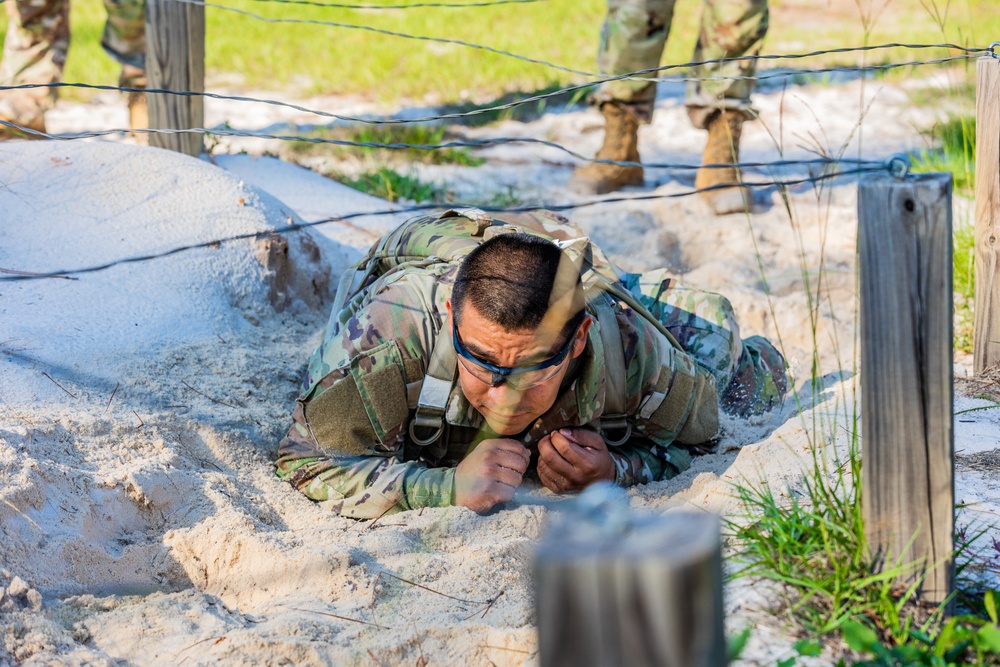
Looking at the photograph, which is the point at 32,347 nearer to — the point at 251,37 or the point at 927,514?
the point at 927,514

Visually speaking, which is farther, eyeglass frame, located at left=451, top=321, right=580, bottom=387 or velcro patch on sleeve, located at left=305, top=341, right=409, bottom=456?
velcro patch on sleeve, located at left=305, top=341, right=409, bottom=456

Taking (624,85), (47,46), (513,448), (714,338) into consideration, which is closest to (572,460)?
(513,448)

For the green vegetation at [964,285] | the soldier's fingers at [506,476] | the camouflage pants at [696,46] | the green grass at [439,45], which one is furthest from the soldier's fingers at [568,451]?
the green grass at [439,45]

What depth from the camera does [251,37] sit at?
8.79 metres

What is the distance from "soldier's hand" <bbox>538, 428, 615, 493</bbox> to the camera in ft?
8.44

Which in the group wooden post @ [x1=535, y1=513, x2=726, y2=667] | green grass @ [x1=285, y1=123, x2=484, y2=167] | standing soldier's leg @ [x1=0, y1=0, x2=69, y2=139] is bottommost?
wooden post @ [x1=535, y1=513, x2=726, y2=667]

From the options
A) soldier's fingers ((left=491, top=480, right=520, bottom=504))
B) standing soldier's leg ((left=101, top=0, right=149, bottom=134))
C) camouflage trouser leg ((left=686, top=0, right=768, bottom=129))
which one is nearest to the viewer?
soldier's fingers ((left=491, top=480, right=520, bottom=504))

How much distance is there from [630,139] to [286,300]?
2482 mm

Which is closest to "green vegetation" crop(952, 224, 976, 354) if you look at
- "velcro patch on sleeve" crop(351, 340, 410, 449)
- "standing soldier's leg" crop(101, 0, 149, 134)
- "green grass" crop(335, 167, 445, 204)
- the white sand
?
the white sand

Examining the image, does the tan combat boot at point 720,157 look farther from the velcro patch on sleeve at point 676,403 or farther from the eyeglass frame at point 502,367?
the eyeglass frame at point 502,367

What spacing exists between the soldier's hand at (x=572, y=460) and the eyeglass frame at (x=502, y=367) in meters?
0.29

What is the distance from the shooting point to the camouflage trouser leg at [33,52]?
5.23m

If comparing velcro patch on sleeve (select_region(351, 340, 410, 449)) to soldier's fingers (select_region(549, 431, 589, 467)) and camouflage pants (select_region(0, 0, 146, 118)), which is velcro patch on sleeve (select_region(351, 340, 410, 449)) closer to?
soldier's fingers (select_region(549, 431, 589, 467))

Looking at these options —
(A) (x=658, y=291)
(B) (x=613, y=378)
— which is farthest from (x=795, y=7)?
(B) (x=613, y=378)
